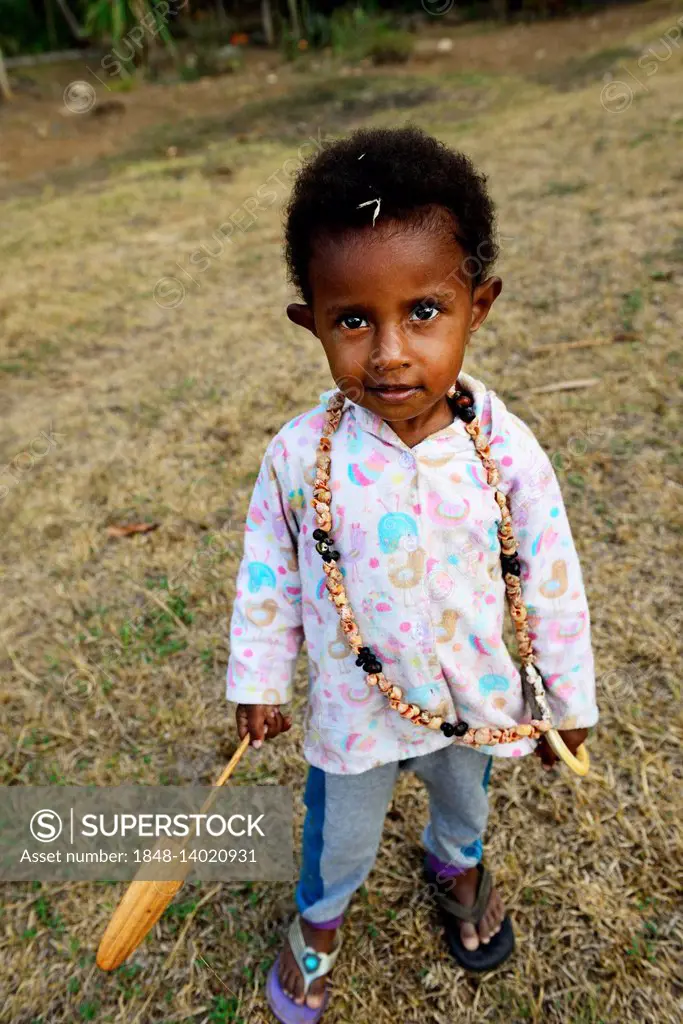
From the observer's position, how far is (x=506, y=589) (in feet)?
4.71

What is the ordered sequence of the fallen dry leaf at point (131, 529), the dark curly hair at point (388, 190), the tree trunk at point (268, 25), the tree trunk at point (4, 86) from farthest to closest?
the tree trunk at point (268, 25)
the tree trunk at point (4, 86)
the fallen dry leaf at point (131, 529)
the dark curly hair at point (388, 190)

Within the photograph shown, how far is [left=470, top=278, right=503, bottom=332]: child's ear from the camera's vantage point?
4.31 ft

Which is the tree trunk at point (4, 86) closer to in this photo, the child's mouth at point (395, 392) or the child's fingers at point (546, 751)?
the child's mouth at point (395, 392)

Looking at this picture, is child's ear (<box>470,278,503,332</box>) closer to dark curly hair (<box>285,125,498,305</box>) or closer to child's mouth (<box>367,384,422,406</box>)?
dark curly hair (<box>285,125,498,305</box>)

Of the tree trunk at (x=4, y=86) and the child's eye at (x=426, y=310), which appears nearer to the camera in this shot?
the child's eye at (x=426, y=310)

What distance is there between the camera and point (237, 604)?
4.86ft

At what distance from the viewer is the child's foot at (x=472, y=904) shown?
180 centimetres

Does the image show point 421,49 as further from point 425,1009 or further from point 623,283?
point 425,1009

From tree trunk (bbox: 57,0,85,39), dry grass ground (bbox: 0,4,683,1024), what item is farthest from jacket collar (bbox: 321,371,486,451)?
tree trunk (bbox: 57,0,85,39)

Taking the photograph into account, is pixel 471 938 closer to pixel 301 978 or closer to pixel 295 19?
pixel 301 978

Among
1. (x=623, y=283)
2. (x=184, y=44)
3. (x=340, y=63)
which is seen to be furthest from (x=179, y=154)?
(x=184, y=44)

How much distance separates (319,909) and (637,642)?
4.20ft

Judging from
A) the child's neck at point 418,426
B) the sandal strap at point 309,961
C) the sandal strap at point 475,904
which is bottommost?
the sandal strap at point 309,961

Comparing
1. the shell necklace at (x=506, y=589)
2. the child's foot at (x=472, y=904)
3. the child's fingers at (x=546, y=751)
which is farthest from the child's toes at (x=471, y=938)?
the shell necklace at (x=506, y=589)
